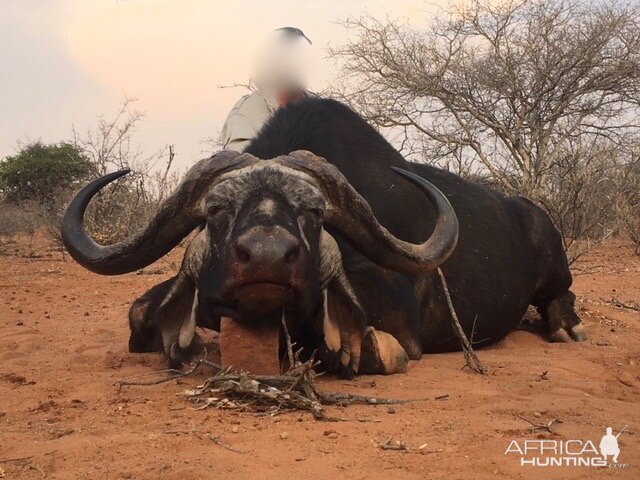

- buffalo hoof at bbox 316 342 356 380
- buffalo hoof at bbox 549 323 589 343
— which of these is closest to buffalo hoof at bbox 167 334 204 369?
buffalo hoof at bbox 316 342 356 380

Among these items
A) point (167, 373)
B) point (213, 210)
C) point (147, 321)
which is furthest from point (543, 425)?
point (147, 321)

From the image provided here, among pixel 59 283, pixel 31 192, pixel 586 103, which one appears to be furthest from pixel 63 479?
pixel 31 192

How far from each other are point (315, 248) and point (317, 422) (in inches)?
40.6

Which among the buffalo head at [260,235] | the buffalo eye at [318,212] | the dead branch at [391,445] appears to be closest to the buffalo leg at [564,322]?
the buffalo head at [260,235]

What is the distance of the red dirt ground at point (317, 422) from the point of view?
2.82 meters

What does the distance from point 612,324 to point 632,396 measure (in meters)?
2.84

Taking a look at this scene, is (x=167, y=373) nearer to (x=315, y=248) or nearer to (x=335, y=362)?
(x=335, y=362)

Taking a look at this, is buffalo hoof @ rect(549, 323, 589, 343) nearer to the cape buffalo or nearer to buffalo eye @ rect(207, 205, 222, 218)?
the cape buffalo

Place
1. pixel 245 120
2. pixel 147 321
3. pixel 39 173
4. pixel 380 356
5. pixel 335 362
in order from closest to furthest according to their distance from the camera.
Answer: pixel 335 362
pixel 380 356
pixel 147 321
pixel 245 120
pixel 39 173

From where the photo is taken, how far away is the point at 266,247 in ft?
12.1

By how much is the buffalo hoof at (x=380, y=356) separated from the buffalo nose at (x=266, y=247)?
3.12 feet

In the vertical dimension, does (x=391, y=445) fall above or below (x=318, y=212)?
below

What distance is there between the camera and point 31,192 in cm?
2186

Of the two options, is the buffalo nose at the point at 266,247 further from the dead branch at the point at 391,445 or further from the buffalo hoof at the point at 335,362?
the dead branch at the point at 391,445
